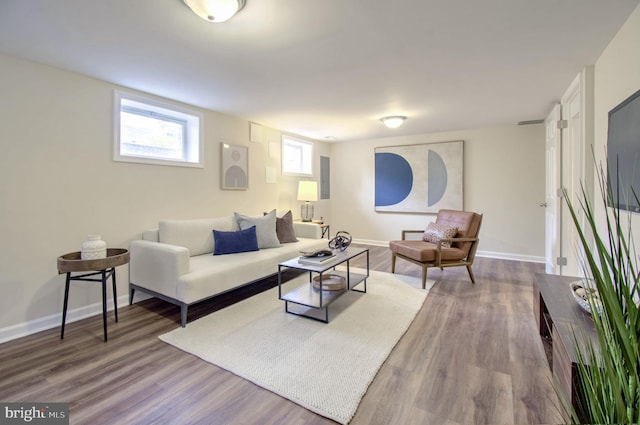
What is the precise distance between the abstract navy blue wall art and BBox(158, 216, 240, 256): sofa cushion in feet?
11.1

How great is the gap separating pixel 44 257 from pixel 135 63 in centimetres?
179

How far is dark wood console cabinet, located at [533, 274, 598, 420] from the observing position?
1.32 meters

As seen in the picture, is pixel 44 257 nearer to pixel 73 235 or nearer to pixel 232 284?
pixel 73 235

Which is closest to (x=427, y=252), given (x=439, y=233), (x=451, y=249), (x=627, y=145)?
(x=451, y=249)

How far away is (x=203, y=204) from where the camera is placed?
3.81 metres

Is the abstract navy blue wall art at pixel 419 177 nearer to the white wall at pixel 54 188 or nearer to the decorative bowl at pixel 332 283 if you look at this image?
the decorative bowl at pixel 332 283

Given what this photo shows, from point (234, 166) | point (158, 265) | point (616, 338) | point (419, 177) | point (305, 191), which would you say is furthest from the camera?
point (419, 177)

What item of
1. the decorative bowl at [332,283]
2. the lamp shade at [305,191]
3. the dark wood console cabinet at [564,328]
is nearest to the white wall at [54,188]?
the decorative bowl at [332,283]

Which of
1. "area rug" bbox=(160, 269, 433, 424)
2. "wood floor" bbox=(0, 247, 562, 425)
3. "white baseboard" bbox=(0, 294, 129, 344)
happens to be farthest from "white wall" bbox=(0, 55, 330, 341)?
"area rug" bbox=(160, 269, 433, 424)

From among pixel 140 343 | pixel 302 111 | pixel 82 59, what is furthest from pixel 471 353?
pixel 82 59

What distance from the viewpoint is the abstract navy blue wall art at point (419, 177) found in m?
5.23

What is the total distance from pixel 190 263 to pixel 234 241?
59 centimetres

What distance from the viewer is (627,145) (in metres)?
1.77

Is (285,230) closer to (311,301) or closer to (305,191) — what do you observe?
(305,191)
